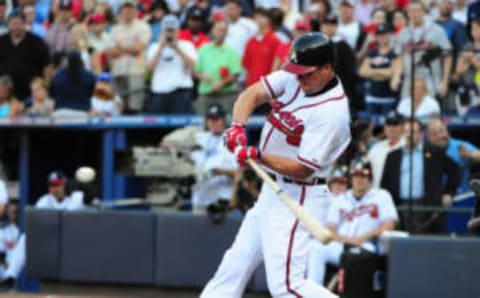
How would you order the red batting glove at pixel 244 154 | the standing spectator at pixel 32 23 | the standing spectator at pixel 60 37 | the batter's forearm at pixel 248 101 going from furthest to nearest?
the standing spectator at pixel 32 23
the standing spectator at pixel 60 37
the batter's forearm at pixel 248 101
the red batting glove at pixel 244 154

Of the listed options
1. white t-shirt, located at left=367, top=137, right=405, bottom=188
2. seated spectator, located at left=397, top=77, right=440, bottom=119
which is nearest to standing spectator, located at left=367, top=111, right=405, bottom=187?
white t-shirt, located at left=367, top=137, right=405, bottom=188

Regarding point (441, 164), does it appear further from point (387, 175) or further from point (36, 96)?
point (36, 96)

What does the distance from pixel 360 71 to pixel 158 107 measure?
2.39m

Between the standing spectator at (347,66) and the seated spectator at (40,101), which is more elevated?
the standing spectator at (347,66)

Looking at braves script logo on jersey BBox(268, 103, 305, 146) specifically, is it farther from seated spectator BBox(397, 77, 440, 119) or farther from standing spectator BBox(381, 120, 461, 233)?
seated spectator BBox(397, 77, 440, 119)

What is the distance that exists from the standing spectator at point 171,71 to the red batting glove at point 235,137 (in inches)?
263

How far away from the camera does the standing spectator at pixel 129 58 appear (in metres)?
14.5

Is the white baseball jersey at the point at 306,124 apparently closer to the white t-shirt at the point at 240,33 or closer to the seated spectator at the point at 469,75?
the seated spectator at the point at 469,75

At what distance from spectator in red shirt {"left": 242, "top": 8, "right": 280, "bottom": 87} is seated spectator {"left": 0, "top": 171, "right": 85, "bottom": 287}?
229cm

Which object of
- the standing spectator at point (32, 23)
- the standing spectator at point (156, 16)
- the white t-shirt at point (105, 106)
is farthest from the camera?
the standing spectator at point (32, 23)

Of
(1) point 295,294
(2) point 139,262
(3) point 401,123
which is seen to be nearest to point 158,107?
(2) point 139,262

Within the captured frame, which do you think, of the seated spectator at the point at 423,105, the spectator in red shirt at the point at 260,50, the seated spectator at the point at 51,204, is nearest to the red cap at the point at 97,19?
the spectator in red shirt at the point at 260,50

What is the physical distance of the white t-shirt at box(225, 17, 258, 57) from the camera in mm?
14336

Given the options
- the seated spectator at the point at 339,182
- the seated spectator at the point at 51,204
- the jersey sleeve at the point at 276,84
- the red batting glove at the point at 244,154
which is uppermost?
the jersey sleeve at the point at 276,84
